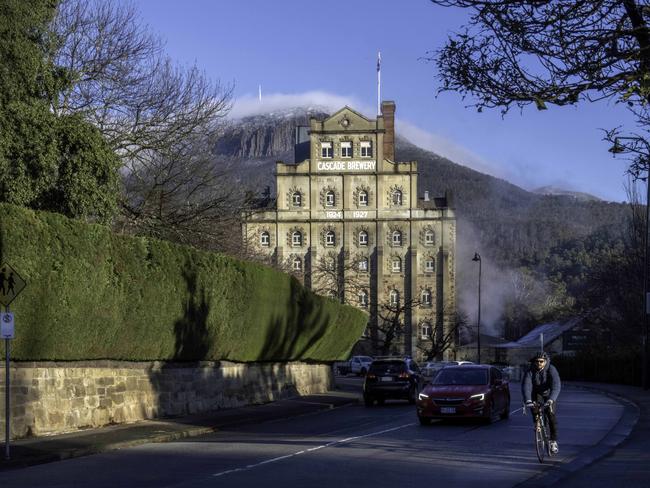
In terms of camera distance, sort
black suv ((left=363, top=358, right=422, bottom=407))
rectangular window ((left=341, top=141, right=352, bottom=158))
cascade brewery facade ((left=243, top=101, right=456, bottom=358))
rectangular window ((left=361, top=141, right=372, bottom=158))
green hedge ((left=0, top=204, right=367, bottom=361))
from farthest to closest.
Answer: rectangular window ((left=341, top=141, right=352, bottom=158))
cascade brewery facade ((left=243, top=101, right=456, bottom=358))
rectangular window ((left=361, top=141, right=372, bottom=158))
black suv ((left=363, top=358, right=422, bottom=407))
green hedge ((left=0, top=204, right=367, bottom=361))

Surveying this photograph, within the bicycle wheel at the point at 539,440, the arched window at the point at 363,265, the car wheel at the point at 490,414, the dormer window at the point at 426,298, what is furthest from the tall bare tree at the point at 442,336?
the bicycle wheel at the point at 539,440

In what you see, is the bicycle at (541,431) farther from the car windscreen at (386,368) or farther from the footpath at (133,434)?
the car windscreen at (386,368)

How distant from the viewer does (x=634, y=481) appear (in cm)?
1512

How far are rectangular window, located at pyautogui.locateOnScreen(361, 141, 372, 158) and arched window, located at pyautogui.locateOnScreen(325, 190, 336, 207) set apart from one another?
483 cm

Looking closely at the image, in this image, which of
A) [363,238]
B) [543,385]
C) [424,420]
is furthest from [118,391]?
[363,238]

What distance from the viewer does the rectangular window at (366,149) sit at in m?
95.4

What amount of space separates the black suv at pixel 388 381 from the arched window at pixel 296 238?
6061 centimetres

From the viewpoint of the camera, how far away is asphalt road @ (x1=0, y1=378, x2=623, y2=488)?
14773 millimetres

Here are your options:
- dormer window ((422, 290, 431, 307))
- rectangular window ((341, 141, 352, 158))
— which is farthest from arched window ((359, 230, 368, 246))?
rectangular window ((341, 141, 352, 158))

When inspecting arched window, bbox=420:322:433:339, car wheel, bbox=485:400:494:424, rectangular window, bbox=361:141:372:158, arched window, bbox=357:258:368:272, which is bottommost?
car wheel, bbox=485:400:494:424

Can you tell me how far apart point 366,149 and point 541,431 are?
7906cm

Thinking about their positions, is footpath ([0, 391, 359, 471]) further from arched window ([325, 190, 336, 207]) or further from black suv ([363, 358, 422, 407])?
arched window ([325, 190, 336, 207])

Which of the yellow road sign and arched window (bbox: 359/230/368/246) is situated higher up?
arched window (bbox: 359/230/368/246)

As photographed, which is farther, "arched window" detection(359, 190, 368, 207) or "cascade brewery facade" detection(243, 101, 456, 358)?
Answer: "arched window" detection(359, 190, 368, 207)
